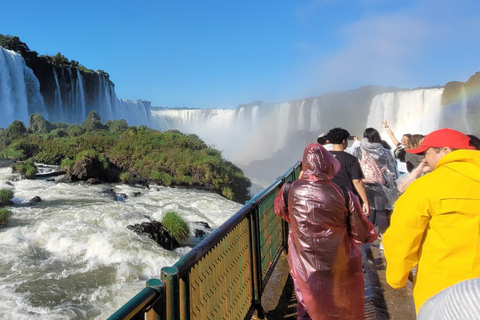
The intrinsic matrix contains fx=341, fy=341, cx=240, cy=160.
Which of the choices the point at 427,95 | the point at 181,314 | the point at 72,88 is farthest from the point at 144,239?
the point at 72,88

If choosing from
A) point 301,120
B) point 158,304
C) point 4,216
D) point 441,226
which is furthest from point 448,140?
point 301,120

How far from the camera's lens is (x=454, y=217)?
157 cm

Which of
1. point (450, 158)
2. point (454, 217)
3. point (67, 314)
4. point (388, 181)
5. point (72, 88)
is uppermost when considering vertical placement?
point (72, 88)

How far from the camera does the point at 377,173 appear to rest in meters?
4.46

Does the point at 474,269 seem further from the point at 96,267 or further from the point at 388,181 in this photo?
the point at 96,267

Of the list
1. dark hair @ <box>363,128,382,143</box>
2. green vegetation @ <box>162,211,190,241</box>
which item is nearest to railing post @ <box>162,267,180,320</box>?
dark hair @ <box>363,128,382,143</box>

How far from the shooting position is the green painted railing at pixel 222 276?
1382mm

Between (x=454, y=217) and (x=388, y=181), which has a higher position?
(x=454, y=217)

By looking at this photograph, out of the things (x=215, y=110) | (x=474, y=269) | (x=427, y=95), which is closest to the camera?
(x=474, y=269)

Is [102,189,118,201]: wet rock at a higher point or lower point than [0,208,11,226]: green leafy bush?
lower

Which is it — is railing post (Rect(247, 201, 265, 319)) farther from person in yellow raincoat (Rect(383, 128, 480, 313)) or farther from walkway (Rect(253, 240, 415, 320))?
person in yellow raincoat (Rect(383, 128, 480, 313))

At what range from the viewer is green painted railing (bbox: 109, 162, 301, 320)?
138cm

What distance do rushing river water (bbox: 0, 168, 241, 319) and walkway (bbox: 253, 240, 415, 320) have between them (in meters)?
3.53

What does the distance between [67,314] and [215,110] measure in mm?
64644
